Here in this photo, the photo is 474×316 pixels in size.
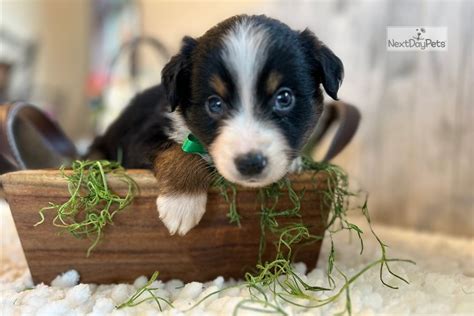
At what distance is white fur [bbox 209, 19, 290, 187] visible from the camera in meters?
1.34

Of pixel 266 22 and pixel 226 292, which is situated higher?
pixel 266 22

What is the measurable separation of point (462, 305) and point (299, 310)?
0.44 metres

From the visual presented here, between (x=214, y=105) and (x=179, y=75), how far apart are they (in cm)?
17

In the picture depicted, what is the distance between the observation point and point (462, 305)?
132 cm

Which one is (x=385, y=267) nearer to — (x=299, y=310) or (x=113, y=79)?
(x=299, y=310)

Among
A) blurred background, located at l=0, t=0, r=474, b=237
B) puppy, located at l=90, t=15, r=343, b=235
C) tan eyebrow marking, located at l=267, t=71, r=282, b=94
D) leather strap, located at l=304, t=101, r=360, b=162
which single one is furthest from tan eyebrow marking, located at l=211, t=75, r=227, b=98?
blurred background, located at l=0, t=0, r=474, b=237

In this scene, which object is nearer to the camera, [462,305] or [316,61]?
[462,305]

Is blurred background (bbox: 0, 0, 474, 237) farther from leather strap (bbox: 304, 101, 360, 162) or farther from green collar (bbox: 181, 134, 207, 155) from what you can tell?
green collar (bbox: 181, 134, 207, 155)

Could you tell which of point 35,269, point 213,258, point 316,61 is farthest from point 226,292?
point 316,61

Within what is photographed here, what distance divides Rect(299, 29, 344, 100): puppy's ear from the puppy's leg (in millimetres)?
450

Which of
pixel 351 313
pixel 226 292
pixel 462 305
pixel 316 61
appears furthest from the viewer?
pixel 316 61

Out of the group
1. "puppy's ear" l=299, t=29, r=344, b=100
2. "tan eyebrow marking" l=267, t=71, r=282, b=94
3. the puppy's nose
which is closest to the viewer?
the puppy's nose

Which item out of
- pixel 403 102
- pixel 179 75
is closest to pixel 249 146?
pixel 179 75

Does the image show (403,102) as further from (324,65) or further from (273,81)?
(273,81)
